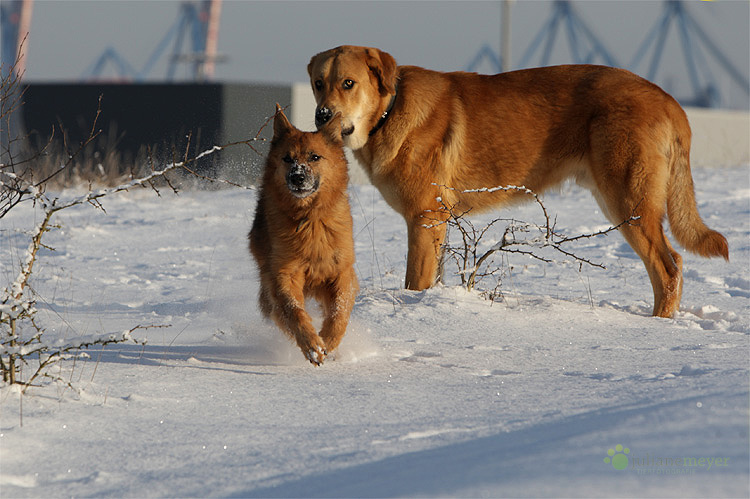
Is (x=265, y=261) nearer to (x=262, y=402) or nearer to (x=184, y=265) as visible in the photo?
(x=262, y=402)

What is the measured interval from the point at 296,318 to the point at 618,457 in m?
2.08

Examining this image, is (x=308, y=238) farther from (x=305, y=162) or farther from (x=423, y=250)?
(x=423, y=250)

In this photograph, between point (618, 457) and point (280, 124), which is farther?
point (280, 124)

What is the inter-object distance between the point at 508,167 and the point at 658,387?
2.81m

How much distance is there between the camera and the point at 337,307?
4.11 metres

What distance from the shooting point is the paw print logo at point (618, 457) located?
6.98 ft

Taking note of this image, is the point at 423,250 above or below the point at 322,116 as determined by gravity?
below

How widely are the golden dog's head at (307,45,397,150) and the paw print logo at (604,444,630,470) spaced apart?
11.6 feet

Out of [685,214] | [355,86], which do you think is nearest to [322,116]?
[355,86]

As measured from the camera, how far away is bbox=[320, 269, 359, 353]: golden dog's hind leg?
13.3 ft

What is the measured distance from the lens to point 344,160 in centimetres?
445

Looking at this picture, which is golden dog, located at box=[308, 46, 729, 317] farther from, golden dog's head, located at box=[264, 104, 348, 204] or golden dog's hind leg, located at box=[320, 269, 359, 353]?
golden dog's hind leg, located at box=[320, 269, 359, 353]

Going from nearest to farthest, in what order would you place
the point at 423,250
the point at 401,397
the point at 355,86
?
the point at 401,397, the point at 355,86, the point at 423,250

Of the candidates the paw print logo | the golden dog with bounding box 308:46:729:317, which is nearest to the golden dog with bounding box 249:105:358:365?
the golden dog with bounding box 308:46:729:317
